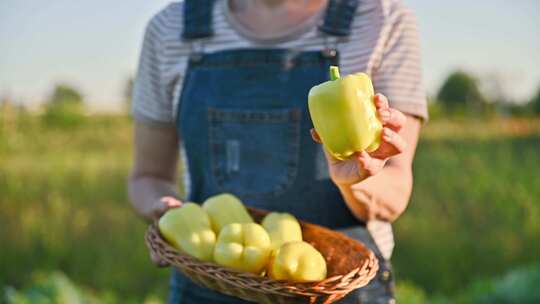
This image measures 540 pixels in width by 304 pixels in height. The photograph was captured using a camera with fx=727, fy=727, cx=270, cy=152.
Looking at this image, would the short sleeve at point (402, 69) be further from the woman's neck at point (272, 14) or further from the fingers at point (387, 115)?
the fingers at point (387, 115)

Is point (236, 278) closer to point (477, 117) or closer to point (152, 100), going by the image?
point (152, 100)

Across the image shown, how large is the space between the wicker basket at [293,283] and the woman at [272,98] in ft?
0.34

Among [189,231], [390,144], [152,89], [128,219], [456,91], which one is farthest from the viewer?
[456,91]

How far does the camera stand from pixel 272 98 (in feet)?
5.38

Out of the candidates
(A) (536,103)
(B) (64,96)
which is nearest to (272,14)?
(B) (64,96)

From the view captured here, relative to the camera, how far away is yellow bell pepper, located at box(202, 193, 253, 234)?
58.5 inches

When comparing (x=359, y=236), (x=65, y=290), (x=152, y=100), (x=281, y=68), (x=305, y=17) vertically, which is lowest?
(x=65, y=290)

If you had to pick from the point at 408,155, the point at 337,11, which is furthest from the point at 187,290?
the point at 337,11

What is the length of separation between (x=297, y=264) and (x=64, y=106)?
5.44 m

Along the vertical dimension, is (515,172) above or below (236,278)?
below

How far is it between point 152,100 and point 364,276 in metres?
0.78

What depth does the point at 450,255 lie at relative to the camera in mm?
4352

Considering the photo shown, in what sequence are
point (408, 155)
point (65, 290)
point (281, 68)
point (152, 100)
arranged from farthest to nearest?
point (65, 290)
point (152, 100)
point (281, 68)
point (408, 155)

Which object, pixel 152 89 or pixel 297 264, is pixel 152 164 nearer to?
pixel 152 89
